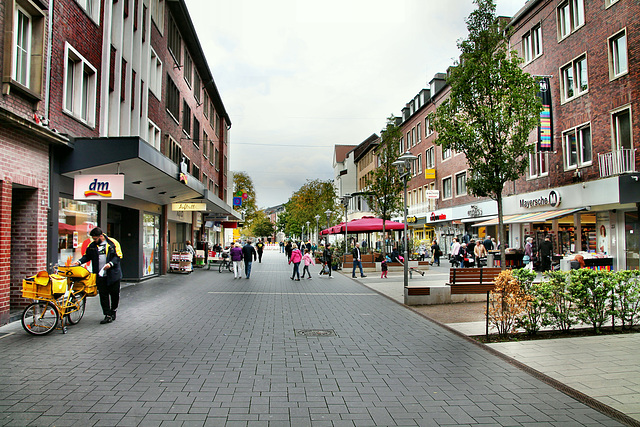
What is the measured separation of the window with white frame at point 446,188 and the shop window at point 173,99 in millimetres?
22340

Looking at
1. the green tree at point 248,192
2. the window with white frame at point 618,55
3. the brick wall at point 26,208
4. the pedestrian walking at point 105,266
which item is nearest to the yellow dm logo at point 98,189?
the brick wall at point 26,208

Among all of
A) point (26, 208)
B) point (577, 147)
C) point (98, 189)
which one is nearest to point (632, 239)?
point (577, 147)

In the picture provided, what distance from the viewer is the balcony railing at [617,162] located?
17703mm

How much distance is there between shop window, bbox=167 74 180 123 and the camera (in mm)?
23484

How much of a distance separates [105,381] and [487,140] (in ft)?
40.9

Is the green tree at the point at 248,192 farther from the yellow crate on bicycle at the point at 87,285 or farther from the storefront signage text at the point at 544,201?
the yellow crate on bicycle at the point at 87,285

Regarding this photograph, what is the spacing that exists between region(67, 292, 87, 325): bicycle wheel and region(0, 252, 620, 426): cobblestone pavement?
413 mm

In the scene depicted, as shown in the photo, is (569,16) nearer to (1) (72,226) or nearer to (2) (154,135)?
(2) (154,135)

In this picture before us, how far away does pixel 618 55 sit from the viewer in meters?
18.6

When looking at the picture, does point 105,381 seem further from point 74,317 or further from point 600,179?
point 600,179

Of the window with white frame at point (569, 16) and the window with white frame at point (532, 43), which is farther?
the window with white frame at point (532, 43)

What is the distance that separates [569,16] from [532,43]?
11.1 ft

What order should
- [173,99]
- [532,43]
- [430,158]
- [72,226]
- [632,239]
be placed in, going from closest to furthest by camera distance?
[72,226]
[632,239]
[173,99]
[532,43]
[430,158]

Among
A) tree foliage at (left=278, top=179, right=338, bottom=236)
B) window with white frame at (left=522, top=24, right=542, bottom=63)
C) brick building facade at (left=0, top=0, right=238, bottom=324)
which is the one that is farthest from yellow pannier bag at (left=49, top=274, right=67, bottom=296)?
tree foliage at (left=278, top=179, right=338, bottom=236)
